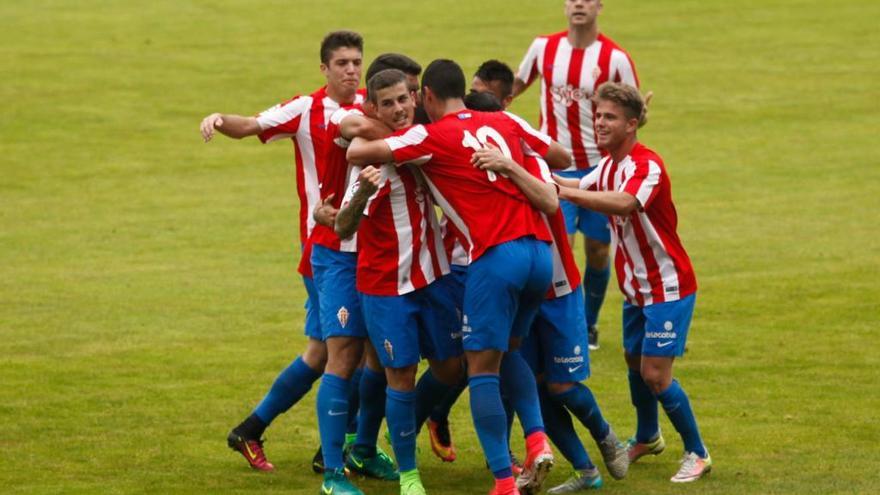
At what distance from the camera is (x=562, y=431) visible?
8.66 m

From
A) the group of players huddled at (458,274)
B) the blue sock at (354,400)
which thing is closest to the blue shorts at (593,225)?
the group of players huddled at (458,274)

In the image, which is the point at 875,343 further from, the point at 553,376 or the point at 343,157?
the point at 343,157

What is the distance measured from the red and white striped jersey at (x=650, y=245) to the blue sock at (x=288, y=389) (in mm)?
1940

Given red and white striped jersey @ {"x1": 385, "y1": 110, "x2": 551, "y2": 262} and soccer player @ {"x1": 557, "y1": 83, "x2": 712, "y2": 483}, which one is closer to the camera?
red and white striped jersey @ {"x1": 385, "y1": 110, "x2": 551, "y2": 262}

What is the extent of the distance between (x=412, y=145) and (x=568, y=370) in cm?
166

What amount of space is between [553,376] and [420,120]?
1588 mm

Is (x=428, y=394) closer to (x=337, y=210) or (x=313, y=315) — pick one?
(x=313, y=315)

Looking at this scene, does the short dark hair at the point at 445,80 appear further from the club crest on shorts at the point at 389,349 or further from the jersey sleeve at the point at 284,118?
the jersey sleeve at the point at 284,118

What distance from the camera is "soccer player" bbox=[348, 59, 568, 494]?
7777mm

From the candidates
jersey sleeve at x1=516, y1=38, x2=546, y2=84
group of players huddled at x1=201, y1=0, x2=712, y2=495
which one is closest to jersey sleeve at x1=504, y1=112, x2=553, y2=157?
group of players huddled at x1=201, y1=0, x2=712, y2=495

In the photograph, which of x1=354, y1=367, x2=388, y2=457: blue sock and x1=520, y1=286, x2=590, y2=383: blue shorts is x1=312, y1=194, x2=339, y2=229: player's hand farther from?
x1=520, y1=286, x2=590, y2=383: blue shorts

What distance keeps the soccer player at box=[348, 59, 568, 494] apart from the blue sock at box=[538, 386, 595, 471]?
24.6 inches

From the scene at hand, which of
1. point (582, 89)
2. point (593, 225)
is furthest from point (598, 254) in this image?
point (582, 89)

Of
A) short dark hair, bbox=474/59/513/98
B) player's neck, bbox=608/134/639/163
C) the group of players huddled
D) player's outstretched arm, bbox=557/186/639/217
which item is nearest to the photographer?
the group of players huddled
